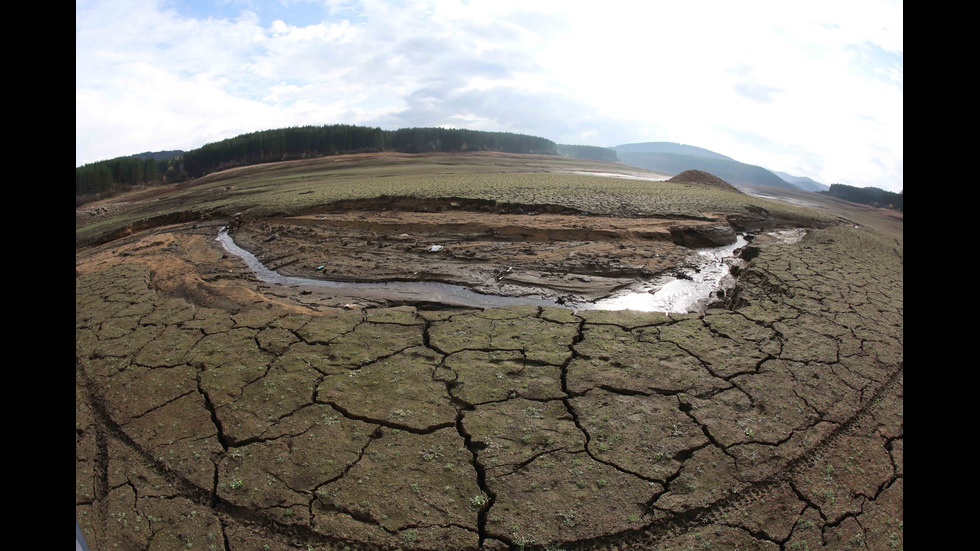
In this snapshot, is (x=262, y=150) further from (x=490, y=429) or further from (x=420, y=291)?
(x=490, y=429)

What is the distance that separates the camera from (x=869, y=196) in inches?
1179

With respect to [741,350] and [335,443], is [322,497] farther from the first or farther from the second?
[741,350]

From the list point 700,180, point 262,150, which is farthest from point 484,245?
point 262,150

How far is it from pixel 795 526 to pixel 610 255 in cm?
521

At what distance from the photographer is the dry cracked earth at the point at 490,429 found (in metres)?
2.44

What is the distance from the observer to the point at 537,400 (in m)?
3.35

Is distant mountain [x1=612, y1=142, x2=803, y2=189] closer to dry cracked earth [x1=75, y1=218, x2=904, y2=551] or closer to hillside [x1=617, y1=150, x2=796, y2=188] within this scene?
hillside [x1=617, y1=150, x2=796, y2=188]

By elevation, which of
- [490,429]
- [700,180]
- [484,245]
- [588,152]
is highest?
[588,152]

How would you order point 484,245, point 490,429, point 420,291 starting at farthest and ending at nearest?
point 484,245, point 420,291, point 490,429

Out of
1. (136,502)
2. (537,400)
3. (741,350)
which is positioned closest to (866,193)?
(741,350)

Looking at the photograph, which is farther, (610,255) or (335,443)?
(610,255)

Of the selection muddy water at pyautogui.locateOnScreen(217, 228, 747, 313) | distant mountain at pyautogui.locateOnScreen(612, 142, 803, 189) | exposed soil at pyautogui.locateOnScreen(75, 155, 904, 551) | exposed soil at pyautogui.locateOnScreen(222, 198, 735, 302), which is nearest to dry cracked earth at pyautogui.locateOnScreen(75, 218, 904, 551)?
exposed soil at pyautogui.locateOnScreen(75, 155, 904, 551)

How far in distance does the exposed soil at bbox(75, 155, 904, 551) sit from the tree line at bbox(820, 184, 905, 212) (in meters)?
29.7

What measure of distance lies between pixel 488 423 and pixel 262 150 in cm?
4615
